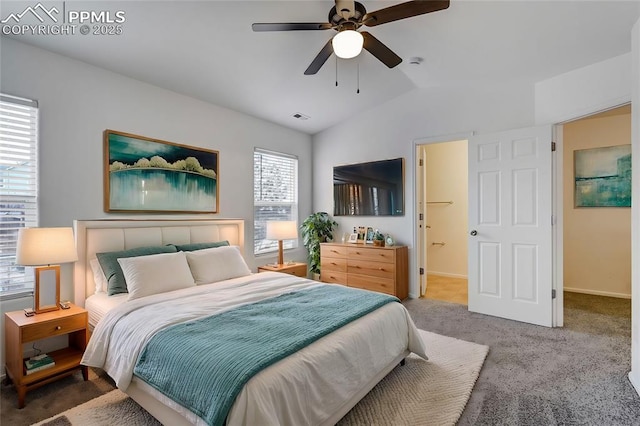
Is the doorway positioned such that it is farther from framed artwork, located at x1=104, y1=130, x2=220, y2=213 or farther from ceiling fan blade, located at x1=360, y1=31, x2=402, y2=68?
framed artwork, located at x1=104, y1=130, x2=220, y2=213

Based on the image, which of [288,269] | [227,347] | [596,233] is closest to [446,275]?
[596,233]

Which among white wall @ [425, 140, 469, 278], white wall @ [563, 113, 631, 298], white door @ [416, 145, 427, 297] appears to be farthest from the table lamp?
white wall @ [563, 113, 631, 298]

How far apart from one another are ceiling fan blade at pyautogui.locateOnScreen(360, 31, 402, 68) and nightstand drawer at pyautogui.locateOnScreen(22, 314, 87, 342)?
2.89m

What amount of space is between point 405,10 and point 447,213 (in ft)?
14.6

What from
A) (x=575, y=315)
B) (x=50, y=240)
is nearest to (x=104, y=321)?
(x=50, y=240)

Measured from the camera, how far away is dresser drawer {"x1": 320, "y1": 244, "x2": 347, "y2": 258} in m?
4.52

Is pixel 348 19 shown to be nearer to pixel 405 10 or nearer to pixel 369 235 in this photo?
pixel 405 10

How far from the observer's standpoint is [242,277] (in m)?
3.16

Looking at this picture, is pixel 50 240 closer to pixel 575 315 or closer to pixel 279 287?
pixel 279 287

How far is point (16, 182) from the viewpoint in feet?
7.87

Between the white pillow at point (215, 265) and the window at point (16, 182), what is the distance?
121 centimetres

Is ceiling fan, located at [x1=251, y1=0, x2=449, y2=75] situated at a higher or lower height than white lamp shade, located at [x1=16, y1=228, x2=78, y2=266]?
higher

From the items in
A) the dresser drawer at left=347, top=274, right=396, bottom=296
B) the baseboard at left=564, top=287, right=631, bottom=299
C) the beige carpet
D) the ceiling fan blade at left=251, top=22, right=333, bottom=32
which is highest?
the ceiling fan blade at left=251, top=22, right=333, bottom=32

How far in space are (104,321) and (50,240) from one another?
715mm
